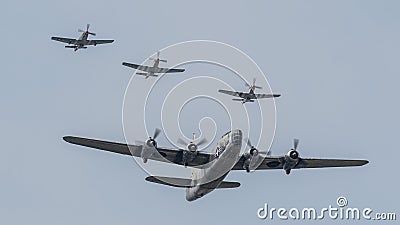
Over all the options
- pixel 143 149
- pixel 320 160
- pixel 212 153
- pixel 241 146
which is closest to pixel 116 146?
pixel 143 149

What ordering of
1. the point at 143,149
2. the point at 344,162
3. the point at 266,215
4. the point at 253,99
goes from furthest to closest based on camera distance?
the point at 253,99, the point at 344,162, the point at 143,149, the point at 266,215

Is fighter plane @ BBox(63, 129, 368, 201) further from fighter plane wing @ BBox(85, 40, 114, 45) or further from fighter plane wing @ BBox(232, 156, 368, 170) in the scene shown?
fighter plane wing @ BBox(85, 40, 114, 45)

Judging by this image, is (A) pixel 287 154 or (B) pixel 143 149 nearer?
(B) pixel 143 149

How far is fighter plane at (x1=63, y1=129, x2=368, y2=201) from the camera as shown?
39719 mm

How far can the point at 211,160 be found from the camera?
42250 millimetres

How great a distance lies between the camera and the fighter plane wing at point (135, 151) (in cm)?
4169

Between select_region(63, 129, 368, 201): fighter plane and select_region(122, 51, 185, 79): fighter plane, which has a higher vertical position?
select_region(122, 51, 185, 79): fighter plane

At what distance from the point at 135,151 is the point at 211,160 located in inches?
193

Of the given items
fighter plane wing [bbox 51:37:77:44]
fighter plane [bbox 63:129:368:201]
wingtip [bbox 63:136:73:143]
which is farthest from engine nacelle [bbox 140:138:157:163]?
fighter plane wing [bbox 51:37:77:44]

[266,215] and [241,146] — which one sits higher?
[241,146]

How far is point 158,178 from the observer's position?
144 ft

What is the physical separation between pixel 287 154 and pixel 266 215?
7.36 meters

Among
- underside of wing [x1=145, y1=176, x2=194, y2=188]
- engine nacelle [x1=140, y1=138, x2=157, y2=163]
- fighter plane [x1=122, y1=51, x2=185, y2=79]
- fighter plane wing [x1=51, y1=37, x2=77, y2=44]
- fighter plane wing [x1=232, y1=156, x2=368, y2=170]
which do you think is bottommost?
underside of wing [x1=145, y1=176, x2=194, y2=188]

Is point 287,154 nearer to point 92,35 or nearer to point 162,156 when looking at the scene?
point 162,156
